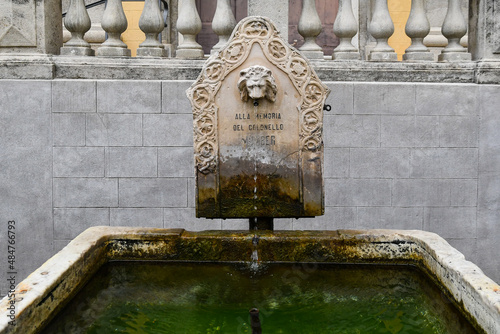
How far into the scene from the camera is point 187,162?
17.4 feet

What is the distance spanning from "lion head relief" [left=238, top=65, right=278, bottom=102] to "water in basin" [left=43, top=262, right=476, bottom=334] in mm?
1160

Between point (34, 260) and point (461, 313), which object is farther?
point (34, 260)

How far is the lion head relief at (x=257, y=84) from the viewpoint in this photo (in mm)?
3869

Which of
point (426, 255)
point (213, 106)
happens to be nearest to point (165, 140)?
point (213, 106)

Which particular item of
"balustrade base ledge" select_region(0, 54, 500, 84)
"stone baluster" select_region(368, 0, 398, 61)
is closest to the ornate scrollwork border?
"balustrade base ledge" select_region(0, 54, 500, 84)

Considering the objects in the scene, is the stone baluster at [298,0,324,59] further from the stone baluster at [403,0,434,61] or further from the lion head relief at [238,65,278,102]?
the lion head relief at [238,65,278,102]

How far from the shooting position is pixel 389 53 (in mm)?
5395

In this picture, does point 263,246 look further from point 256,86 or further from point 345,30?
point 345,30

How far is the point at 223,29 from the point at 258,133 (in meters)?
1.66

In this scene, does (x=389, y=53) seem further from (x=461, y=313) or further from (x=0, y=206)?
(x=0, y=206)

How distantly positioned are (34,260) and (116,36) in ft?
7.36

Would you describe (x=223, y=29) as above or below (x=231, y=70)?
above

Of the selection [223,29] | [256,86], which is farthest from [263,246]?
[223,29]

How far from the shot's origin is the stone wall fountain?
3.01 meters
